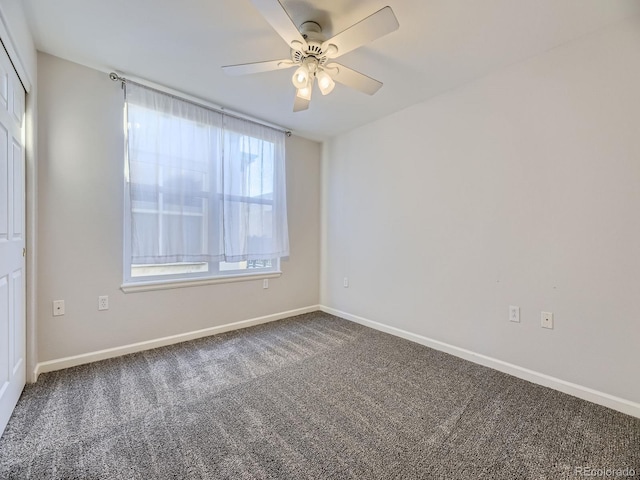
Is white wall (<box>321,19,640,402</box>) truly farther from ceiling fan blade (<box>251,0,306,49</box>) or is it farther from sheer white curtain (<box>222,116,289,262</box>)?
ceiling fan blade (<box>251,0,306,49</box>)

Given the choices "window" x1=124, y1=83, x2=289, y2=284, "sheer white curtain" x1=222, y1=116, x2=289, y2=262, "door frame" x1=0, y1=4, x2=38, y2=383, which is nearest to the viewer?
"door frame" x1=0, y1=4, x2=38, y2=383

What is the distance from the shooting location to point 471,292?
2438 millimetres

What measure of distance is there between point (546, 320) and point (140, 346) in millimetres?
3241

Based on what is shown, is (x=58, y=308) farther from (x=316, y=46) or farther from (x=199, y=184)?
(x=316, y=46)

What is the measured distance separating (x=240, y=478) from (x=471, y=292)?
211 centimetres

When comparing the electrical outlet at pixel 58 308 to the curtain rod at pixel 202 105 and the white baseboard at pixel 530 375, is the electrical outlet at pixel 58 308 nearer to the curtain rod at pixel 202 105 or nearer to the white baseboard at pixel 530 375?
the curtain rod at pixel 202 105

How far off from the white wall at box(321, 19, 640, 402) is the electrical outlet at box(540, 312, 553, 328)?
0.09ft

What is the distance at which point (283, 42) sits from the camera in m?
1.95

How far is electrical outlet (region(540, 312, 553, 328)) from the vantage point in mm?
2014

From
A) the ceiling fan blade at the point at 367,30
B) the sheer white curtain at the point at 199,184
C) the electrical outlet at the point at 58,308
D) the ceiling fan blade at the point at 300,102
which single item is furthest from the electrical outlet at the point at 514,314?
the electrical outlet at the point at 58,308

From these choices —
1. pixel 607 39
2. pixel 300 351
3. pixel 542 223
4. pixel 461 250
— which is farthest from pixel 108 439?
pixel 607 39

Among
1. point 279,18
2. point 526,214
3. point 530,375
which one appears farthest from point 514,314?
point 279,18

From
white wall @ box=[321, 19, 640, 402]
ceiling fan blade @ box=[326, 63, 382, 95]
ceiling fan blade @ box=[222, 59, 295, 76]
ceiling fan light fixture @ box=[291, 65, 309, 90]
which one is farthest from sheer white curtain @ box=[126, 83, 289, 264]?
ceiling fan blade @ box=[326, 63, 382, 95]

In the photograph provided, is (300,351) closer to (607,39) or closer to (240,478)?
(240,478)
